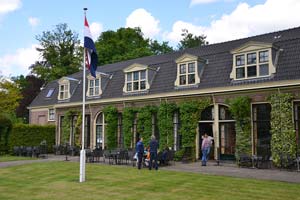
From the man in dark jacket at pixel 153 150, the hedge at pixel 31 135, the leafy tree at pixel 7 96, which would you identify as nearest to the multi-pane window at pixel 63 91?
the hedge at pixel 31 135

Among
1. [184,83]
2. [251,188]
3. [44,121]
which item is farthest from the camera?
[44,121]

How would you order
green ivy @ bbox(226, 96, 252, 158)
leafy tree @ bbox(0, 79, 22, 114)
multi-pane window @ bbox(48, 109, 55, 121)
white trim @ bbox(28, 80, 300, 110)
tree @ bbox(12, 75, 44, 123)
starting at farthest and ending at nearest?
tree @ bbox(12, 75, 44, 123), leafy tree @ bbox(0, 79, 22, 114), multi-pane window @ bbox(48, 109, 55, 121), green ivy @ bbox(226, 96, 252, 158), white trim @ bbox(28, 80, 300, 110)

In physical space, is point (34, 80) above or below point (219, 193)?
above

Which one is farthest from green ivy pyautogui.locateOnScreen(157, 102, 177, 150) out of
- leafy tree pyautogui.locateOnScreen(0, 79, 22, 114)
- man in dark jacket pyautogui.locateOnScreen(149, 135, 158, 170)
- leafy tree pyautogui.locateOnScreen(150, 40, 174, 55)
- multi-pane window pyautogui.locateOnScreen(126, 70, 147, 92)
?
leafy tree pyautogui.locateOnScreen(150, 40, 174, 55)

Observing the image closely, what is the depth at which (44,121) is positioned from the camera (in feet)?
111

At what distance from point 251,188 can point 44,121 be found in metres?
26.9

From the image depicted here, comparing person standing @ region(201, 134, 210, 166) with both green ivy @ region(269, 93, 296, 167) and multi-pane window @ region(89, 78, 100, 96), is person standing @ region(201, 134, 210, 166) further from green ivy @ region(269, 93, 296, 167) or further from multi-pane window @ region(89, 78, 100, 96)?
multi-pane window @ region(89, 78, 100, 96)

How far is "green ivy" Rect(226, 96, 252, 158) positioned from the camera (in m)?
17.7

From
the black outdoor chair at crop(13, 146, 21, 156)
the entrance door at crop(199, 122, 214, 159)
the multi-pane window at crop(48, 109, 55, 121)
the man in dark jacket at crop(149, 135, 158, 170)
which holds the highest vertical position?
the multi-pane window at crop(48, 109, 55, 121)

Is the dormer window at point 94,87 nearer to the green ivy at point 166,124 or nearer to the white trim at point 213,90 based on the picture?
the white trim at point 213,90

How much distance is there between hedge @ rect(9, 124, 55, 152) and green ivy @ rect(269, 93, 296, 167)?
19663mm

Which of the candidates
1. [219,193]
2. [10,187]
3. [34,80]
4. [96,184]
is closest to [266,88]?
[219,193]

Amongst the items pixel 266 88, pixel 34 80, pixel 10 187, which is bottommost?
pixel 10 187

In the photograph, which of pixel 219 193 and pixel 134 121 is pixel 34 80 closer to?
pixel 134 121
